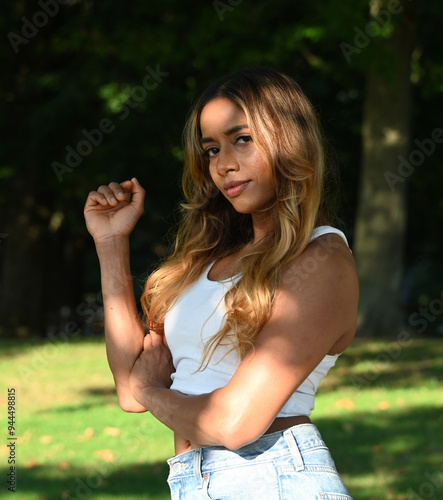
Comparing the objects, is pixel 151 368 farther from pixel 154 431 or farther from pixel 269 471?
pixel 154 431

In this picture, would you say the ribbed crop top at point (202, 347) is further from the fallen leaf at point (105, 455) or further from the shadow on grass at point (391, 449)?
the fallen leaf at point (105, 455)

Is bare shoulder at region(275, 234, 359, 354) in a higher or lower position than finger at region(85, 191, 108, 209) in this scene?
lower

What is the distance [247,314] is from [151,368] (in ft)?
1.50

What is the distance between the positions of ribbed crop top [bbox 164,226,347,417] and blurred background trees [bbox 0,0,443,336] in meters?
9.08

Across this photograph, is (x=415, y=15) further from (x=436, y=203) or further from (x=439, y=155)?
(x=436, y=203)

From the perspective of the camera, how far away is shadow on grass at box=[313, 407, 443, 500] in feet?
17.2

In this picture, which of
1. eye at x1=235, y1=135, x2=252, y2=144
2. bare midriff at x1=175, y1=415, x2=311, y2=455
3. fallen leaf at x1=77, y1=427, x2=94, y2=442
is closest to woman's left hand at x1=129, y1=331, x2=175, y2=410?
bare midriff at x1=175, y1=415, x2=311, y2=455

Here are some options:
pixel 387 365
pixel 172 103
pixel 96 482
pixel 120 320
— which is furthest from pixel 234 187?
pixel 172 103

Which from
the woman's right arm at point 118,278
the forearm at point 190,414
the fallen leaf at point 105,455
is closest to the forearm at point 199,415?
the forearm at point 190,414

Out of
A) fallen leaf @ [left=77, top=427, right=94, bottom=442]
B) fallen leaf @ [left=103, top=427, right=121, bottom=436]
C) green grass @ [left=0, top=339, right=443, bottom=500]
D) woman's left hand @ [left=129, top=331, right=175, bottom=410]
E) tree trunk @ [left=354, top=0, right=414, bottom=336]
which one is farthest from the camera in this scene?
tree trunk @ [left=354, top=0, right=414, bottom=336]

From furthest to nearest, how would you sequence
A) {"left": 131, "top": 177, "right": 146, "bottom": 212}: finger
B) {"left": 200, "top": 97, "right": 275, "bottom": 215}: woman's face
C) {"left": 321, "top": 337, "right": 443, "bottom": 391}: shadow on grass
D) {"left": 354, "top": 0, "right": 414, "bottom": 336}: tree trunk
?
{"left": 354, "top": 0, "right": 414, "bottom": 336}: tree trunk → {"left": 321, "top": 337, "right": 443, "bottom": 391}: shadow on grass → {"left": 131, "top": 177, "right": 146, "bottom": 212}: finger → {"left": 200, "top": 97, "right": 275, "bottom": 215}: woman's face

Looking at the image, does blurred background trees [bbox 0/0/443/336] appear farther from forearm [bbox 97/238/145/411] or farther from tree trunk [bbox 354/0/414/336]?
forearm [bbox 97/238/145/411]

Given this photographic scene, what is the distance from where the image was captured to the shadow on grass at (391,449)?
17.2 feet

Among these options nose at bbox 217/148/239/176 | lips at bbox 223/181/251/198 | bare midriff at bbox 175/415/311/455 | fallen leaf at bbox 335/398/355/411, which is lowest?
bare midriff at bbox 175/415/311/455
